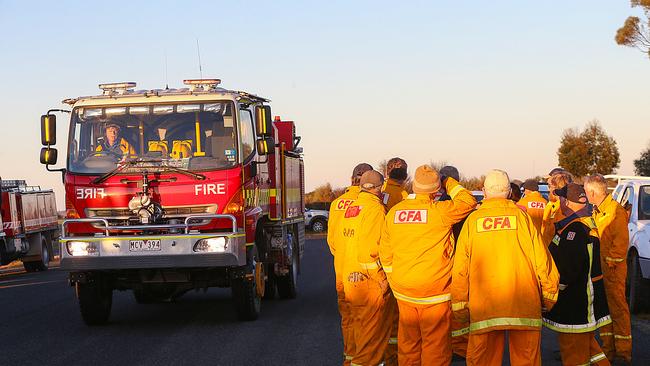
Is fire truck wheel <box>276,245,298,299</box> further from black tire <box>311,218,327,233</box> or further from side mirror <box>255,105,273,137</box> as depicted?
black tire <box>311,218,327,233</box>

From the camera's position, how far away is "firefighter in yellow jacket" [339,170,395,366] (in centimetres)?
845

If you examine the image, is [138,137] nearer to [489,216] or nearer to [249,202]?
[249,202]

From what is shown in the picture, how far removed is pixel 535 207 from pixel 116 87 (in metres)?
6.16

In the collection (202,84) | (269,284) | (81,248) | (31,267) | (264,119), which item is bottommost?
(31,267)

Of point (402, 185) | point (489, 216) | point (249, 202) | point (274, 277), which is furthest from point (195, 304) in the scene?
point (489, 216)

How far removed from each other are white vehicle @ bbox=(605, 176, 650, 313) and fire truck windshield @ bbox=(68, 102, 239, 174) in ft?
17.7

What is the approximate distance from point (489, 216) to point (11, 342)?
7459 millimetres

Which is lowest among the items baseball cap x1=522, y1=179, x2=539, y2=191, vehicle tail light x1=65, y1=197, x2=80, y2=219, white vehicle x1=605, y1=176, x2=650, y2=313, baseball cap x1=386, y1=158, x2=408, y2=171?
white vehicle x1=605, y1=176, x2=650, y2=313

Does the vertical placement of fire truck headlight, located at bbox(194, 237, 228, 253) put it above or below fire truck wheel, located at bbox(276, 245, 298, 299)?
above

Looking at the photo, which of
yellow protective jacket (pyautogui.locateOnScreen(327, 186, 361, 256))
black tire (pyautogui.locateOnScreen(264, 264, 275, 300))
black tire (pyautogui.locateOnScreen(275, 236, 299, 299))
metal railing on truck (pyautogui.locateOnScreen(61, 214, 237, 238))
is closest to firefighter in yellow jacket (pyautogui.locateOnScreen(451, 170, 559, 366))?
yellow protective jacket (pyautogui.locateOnScreen(327, 186, 361, 256))

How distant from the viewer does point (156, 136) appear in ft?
42.8

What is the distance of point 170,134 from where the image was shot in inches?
514

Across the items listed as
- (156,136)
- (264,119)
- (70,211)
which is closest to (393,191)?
(264,119)

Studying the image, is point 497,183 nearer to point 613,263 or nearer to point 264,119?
point 613,263
